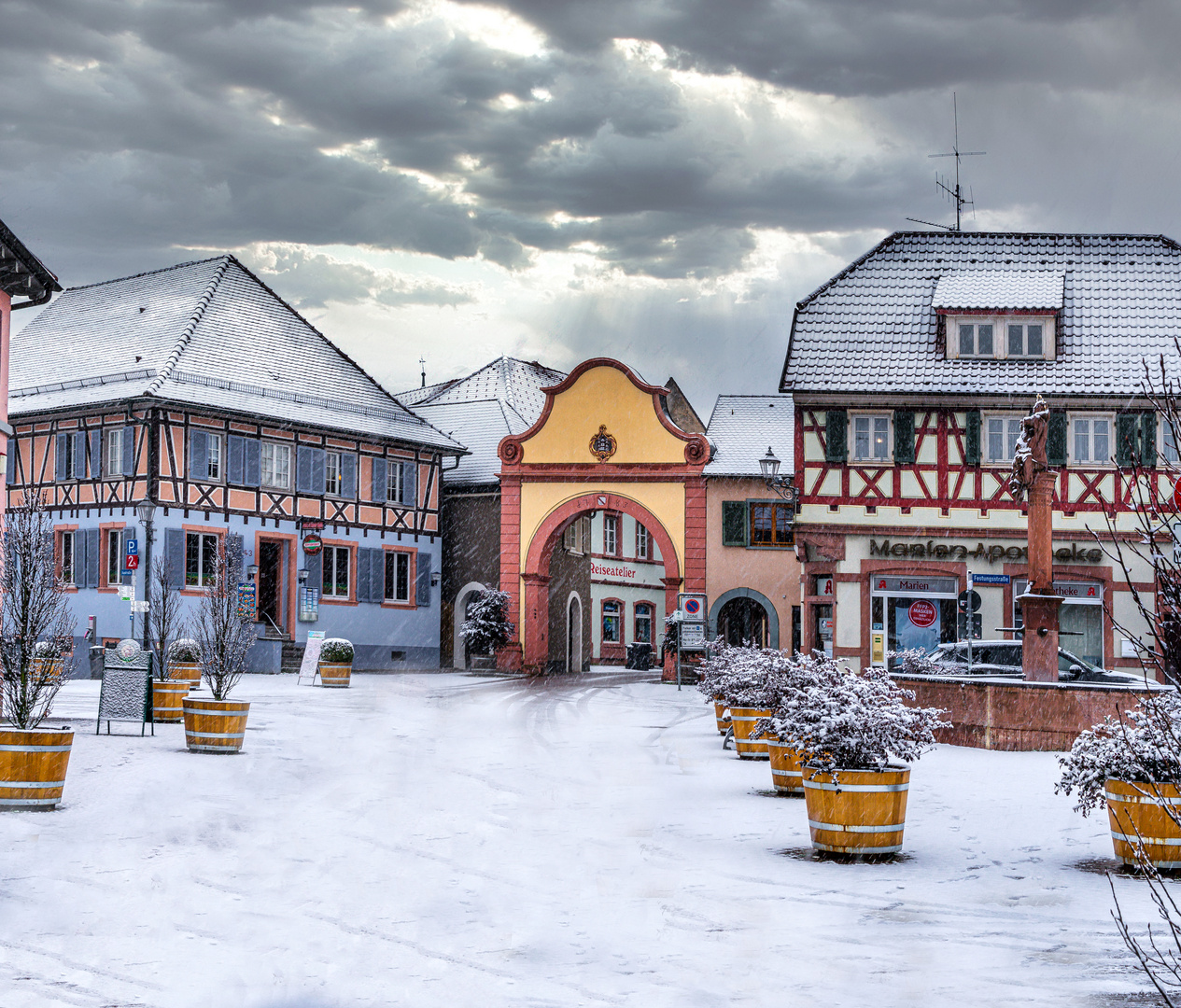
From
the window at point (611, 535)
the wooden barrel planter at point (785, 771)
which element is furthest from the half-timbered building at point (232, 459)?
the wooden barrel planter at point (785, 771)

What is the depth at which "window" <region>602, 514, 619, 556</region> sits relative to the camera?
185 feet

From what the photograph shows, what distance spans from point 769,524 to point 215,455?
55.6 ft

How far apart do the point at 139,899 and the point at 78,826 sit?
2.99 m

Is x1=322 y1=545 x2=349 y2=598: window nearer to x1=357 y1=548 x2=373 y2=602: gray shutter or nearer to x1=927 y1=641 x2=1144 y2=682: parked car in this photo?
x1=357 y1=548 x2=373 y2=602: gray shutter

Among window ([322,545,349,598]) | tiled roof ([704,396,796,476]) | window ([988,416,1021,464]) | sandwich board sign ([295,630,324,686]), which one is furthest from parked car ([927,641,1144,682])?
window ([322,545,349,598])

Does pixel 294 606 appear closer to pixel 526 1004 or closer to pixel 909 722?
pixel 909 722

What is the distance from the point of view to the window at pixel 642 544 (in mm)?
58781

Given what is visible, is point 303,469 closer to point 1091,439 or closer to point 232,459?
point 232,459

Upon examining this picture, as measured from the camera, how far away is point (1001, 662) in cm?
2500

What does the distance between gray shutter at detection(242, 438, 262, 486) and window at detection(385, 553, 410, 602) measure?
18.2 ft

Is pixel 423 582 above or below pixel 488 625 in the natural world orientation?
above

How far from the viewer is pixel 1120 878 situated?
9.92 metres

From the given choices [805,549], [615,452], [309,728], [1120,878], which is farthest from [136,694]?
[615,452]

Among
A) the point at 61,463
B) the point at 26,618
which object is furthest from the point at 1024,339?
the point at 26,618
